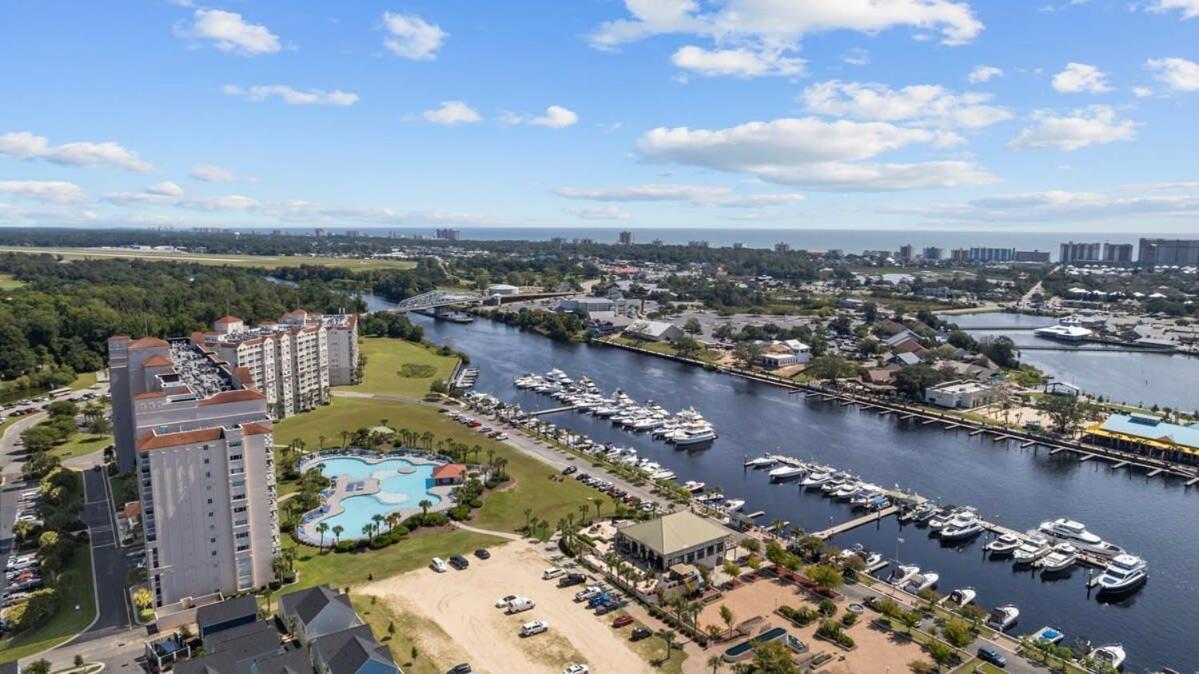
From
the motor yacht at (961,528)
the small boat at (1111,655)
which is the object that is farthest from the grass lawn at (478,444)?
the small boat at (1111,655)

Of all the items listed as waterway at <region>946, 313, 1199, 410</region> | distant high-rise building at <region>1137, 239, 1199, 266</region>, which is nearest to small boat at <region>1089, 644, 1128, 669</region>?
waterway at <region>946, 313, 1199, 410</region>

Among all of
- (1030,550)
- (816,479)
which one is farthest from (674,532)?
(1030,550)

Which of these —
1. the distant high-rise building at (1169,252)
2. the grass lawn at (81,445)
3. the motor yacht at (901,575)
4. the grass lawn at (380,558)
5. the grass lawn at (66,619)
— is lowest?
the motor yacht at (901,575)

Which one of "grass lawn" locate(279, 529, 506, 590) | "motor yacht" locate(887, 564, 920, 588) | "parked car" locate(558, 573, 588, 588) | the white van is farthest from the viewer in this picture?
"motor yacht" locate(887, 564, 920, 588)

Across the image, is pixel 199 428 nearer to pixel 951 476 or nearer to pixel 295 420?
pixel 295 420

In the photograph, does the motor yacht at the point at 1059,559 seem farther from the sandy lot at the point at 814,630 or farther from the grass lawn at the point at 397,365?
the grass lawn at the point at 397,365

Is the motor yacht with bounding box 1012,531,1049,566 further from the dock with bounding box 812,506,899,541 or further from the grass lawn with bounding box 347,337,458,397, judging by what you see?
the grass lawn with bounding box 347,337,458,397
